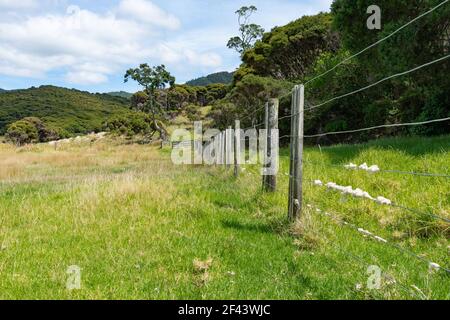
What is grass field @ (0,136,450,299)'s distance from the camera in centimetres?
368

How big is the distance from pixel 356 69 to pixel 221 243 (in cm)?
1848

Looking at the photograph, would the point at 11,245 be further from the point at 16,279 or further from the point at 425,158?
the point at 425,158

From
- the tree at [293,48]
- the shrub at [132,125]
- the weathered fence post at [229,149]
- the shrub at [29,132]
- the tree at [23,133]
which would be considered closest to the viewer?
the weathered fence post at [229,149]

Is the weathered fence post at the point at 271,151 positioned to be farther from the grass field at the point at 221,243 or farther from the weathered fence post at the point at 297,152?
the weathered fence post at the point at 297,152

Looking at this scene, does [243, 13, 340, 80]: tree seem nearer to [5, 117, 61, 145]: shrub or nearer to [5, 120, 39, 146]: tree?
[5, 117, 61, 145]: shrub

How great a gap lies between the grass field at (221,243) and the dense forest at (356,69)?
7.28 feet

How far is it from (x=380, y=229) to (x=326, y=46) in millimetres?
27554

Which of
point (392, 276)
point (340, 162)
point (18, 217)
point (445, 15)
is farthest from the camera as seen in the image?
point (445, 15)

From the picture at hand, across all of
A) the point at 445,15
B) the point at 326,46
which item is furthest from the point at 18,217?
the point at 326,46

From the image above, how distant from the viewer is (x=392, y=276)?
3.77m

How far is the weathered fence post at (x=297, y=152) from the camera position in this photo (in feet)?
17.9

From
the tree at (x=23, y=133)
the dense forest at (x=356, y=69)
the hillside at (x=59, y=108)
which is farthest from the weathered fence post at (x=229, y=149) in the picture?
the hillside at (x=59, y=108)

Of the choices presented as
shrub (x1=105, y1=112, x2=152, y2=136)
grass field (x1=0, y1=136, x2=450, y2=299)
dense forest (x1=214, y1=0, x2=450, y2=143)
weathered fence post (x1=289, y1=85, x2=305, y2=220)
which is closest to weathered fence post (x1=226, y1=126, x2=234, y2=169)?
dense forest (x1=214, y1=0, x2=450, y2=143)

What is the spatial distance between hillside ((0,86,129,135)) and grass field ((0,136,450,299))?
68.7 metres
